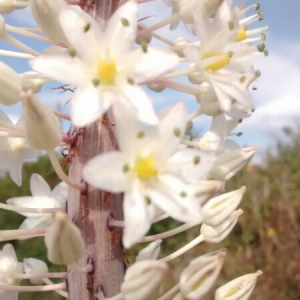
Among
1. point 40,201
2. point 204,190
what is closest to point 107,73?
point 204,190

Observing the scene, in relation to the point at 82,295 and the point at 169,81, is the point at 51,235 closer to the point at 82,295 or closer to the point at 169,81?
the point at 82,295

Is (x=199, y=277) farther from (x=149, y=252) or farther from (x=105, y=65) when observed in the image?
(x=105, y=65)

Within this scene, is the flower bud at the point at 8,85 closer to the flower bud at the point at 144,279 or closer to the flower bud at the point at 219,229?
the flower bud at the point at 144,279

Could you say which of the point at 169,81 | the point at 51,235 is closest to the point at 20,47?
the point at 169,81

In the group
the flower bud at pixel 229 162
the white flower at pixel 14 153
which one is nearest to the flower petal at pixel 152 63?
the flower bud at pixel 229 162

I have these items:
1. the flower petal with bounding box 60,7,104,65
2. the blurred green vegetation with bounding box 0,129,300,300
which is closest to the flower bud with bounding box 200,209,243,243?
the flower petal with bounding box 60,7,104,65

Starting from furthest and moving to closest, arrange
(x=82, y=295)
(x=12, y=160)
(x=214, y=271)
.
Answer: (x=12, y=160) < (x=82, y=295) < (x=214, y=271)
